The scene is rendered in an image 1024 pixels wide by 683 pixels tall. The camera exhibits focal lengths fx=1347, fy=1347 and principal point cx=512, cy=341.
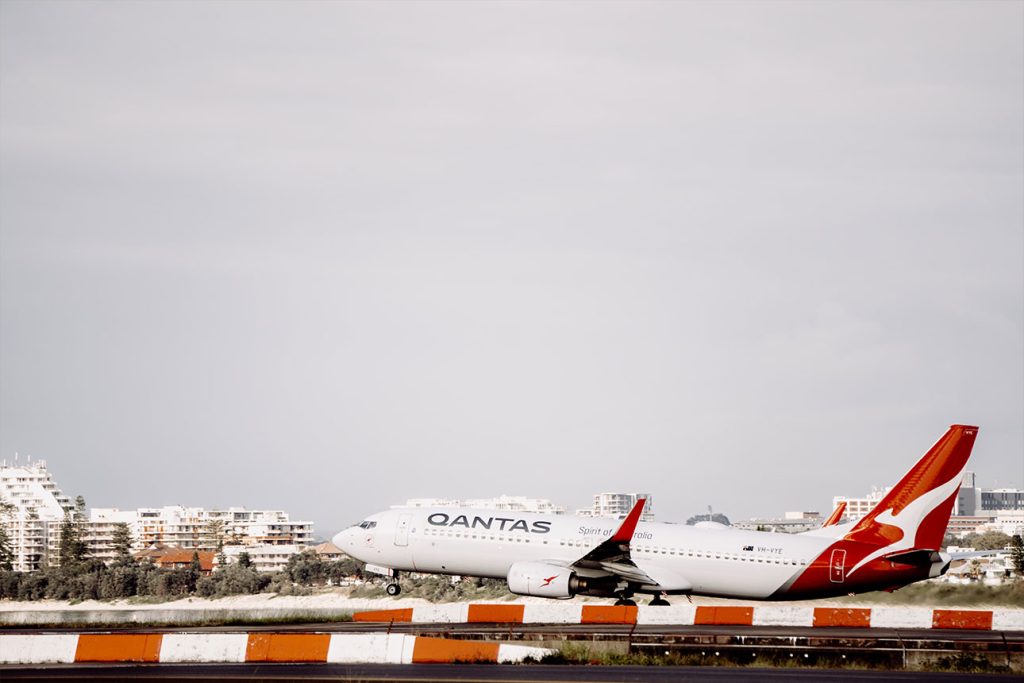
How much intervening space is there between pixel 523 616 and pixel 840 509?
18.4 metres

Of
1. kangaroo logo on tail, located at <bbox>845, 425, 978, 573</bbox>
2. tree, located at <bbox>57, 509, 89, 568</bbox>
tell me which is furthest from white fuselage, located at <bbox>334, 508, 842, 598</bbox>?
tree, located at <bbox>57, 509, 89, 568</bbox>

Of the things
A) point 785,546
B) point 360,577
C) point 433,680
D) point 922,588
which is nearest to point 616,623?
point 785,546

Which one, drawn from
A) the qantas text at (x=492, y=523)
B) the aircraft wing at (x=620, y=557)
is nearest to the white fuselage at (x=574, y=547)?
the qantas text at (x=492, y=523)

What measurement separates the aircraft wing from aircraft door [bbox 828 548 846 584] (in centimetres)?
642

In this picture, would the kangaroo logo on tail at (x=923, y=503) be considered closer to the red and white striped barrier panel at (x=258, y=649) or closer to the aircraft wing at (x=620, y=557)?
the aircraft wing at (x=620, y=557)

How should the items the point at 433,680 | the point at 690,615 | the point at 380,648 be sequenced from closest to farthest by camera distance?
the point at 433,680, the point at 380,648, the point at 690,615

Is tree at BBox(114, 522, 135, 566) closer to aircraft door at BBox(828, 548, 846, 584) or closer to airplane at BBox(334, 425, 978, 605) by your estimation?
airplane at BBox(334, 425, 978, 605)

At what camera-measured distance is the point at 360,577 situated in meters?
98.4

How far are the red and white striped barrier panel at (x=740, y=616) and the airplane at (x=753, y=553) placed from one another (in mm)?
5944

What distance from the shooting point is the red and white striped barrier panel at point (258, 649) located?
3266 centimetres

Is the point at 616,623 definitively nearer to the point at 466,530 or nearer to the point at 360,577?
the point at 466,530

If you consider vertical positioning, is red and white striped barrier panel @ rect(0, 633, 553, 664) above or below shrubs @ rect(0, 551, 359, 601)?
below

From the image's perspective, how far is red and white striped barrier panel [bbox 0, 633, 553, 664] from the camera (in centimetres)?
3266

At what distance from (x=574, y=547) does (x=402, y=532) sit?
7936mm
